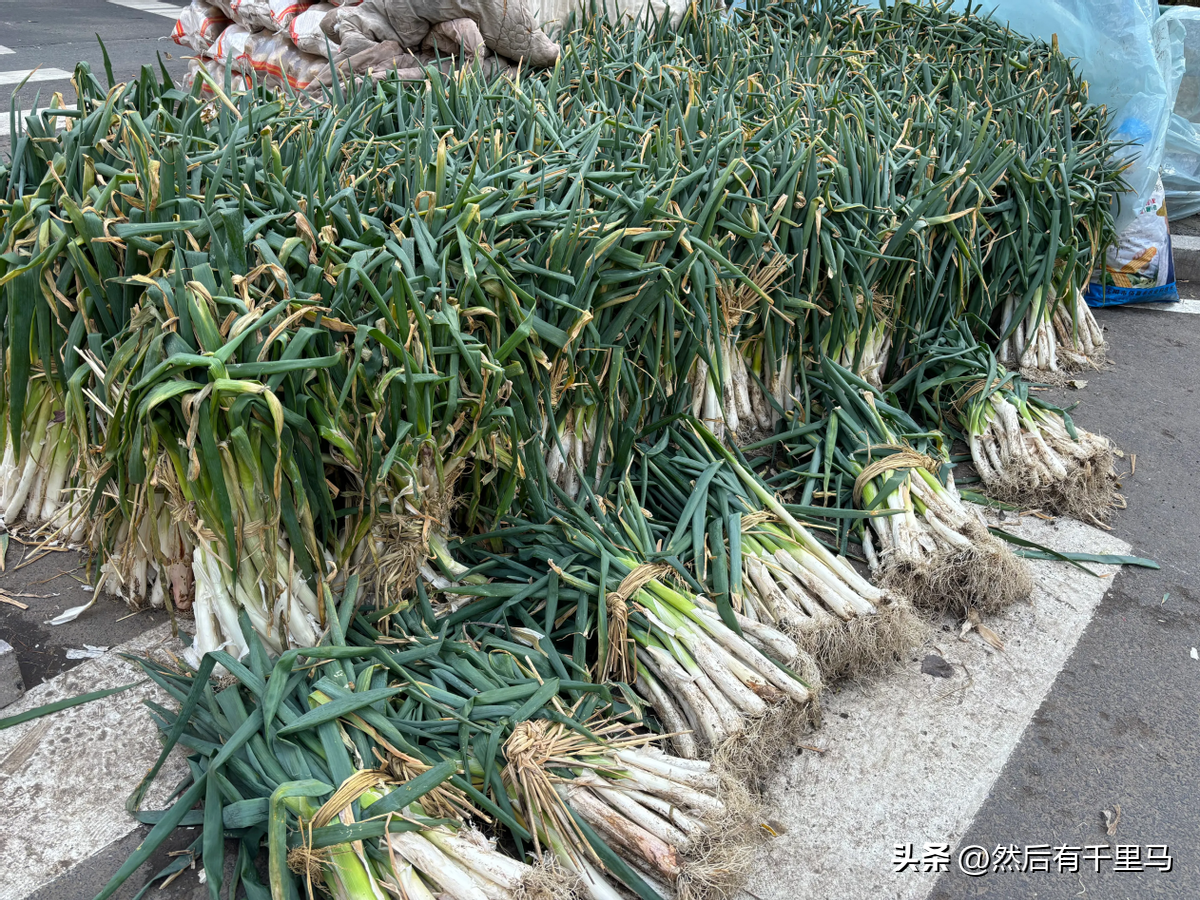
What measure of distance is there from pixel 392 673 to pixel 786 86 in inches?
91.3

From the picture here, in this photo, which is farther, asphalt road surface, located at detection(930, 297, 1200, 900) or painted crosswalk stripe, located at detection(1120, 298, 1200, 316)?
painted crosswalk stripe, located at detection(1120, 298, 1200, 316)

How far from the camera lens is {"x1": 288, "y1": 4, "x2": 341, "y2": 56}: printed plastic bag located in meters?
3.35

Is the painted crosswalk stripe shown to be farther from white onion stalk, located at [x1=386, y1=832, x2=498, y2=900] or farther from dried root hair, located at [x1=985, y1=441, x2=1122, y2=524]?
white onion stalk, located at [x1=386, y1=832, x2=498, y2=900]

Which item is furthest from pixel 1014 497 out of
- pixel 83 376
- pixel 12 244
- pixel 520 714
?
pixel 12 244

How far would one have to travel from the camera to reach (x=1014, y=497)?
274 cm

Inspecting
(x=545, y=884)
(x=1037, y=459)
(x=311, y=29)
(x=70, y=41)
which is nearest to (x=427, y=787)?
(x=545, y=884)

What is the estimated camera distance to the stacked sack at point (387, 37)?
3.13 m

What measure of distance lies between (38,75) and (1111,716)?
7.25 metres

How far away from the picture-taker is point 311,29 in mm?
3357

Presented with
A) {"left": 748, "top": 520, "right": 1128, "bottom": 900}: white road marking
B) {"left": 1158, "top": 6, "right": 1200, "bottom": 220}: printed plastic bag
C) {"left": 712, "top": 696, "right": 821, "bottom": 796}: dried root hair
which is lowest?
{"left": 748, "top": 520, "right": 1128, "bottom": 900}: white road marking

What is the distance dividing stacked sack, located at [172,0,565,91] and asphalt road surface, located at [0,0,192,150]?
2.23 m

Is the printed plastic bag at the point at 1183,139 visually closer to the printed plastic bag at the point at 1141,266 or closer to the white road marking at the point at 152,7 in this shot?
the printed plastic bag at the point at 1141,266

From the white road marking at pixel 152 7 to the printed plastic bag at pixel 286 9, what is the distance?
253 inches

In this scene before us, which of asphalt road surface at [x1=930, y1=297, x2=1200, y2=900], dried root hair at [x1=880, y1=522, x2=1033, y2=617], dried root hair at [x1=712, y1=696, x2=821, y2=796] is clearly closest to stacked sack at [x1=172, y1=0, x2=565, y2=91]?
dried root hair at [x1=880, y1=522, x2=1033, y2=617]
